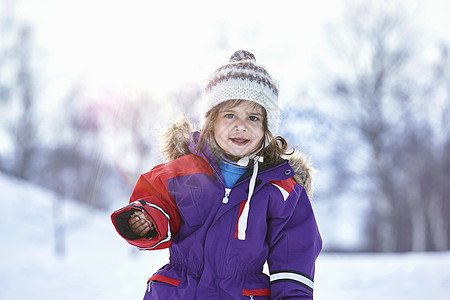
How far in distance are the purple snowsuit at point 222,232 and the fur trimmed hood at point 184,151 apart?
150 millimetres

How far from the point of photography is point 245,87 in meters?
1.69

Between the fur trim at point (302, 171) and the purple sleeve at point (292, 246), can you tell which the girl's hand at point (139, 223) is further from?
the fur trim at point (302, 171)

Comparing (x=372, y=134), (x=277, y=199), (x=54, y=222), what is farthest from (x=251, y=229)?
(x=372, y=134)

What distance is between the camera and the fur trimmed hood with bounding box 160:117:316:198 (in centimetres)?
184

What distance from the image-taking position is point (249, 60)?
5.97 feet

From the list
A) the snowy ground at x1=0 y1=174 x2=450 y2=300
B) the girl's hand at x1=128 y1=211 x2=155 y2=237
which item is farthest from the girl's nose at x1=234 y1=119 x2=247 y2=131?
the snowy ground at x1=0 y1=174 x2=450 y2=300

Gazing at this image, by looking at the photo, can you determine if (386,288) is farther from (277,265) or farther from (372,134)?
(372,134)

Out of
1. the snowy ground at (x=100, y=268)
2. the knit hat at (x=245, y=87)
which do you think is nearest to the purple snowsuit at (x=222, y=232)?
the knit hat at (x=245, y=87)

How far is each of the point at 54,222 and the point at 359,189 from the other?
9.78m

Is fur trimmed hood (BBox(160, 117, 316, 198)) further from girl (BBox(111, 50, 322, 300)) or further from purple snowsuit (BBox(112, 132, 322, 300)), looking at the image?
purple snowsuit (BBox(112, 132, 322, 300))

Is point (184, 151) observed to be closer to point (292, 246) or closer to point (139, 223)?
point (139, 223)

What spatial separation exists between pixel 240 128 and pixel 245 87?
0.18 m

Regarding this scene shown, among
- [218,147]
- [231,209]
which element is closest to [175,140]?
[218,147]

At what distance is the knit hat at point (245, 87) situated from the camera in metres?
1.69
